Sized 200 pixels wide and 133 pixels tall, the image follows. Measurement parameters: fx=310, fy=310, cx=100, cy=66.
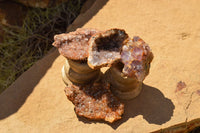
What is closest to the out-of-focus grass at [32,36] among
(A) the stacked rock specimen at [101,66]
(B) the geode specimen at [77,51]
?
(A) the stacked rock specimen at [101,66]

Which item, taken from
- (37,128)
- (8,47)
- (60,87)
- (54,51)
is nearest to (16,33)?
(8,47)

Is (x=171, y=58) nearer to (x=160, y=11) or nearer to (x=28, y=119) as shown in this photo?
(x=160, y=11)

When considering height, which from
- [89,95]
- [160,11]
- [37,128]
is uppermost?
[160,11]

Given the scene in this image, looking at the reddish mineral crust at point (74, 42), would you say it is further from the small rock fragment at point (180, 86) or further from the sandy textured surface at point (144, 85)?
the small rock fragment at point (180, 86)

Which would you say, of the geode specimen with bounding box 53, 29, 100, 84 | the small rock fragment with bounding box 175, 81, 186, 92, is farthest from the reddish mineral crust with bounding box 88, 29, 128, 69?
the small rock fragment with bounding box 175, 81, 186, 92

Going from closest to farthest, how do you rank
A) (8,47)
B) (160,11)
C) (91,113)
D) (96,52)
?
(96,52) → (91,113) → (160,11) → (8,47)

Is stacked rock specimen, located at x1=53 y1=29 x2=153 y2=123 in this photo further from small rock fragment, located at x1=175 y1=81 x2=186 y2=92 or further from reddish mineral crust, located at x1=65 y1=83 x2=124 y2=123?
small rock fragment, located at x1=175 y1=81 x2=186 y2=92

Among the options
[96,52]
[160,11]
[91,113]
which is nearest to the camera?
[96,52]
